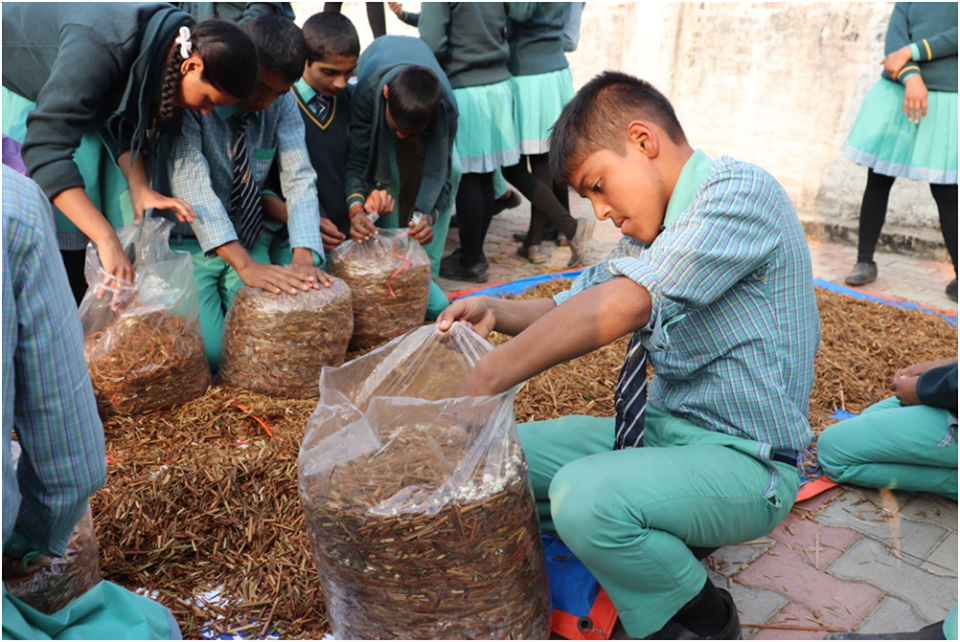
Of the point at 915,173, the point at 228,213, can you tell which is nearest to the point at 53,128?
the point at 228,213

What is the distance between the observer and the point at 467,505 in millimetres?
1646

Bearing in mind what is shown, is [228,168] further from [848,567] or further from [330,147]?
[848,567]

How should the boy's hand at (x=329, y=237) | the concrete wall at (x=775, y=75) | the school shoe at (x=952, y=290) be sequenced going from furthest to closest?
the concrete wall at (x=775, y=75), the school shoe at (x=952, y=290), the boy's hand at (x=329, y=237)

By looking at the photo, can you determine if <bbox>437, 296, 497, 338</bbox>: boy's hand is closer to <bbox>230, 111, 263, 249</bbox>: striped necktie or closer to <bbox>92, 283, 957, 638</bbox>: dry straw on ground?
<bbox>92, 283, 957, 638</bbox>: dry straw on ground

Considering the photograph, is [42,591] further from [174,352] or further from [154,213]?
[154,213]

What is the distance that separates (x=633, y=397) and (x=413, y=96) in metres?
2.29

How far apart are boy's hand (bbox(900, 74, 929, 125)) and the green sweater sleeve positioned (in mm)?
4123

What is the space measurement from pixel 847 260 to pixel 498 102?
105 inches

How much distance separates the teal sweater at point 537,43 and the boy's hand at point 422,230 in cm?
186

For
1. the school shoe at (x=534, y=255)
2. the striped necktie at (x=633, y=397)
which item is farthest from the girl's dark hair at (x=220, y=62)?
the school shoe at (x=534, y=255)

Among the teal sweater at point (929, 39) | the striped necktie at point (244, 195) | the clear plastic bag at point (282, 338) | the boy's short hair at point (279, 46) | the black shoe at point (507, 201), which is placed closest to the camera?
the clear plastic bag at point (282, 338)

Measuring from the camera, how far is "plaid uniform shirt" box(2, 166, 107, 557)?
1188 mm

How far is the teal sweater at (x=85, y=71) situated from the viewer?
2715 mm

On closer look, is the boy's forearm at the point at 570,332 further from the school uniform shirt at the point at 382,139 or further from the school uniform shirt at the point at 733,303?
the school uniform shirt at the point at 382,139
